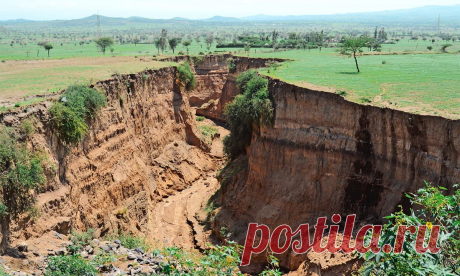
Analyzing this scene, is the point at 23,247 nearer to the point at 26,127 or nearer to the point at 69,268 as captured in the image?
the point at 69,268

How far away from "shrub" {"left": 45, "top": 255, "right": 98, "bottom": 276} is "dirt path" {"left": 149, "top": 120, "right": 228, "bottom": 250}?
35.6 feet

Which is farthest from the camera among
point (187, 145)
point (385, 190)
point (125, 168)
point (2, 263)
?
point (187, 145)

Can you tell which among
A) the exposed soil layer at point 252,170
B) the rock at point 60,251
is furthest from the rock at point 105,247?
the exposed soil layer at point 252,170

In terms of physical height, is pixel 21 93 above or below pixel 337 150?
above

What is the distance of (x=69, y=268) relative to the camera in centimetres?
1280

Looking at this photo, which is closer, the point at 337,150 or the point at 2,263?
the point at 2,263

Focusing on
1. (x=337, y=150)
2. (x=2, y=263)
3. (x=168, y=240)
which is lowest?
(x=168, y=240)

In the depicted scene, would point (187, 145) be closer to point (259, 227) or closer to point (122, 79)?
point (122, 79)

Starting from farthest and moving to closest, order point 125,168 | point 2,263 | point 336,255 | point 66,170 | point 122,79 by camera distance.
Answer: point 122,79
point 125,168
point 66,170
point 336,255
point 2,263

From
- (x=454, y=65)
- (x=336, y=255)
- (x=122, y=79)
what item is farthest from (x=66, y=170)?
(x=454, y=65)

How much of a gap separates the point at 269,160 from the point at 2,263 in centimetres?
1484

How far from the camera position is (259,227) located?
77.3 feet

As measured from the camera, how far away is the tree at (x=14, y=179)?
15.9 metres

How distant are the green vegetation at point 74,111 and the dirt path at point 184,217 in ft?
26.1
